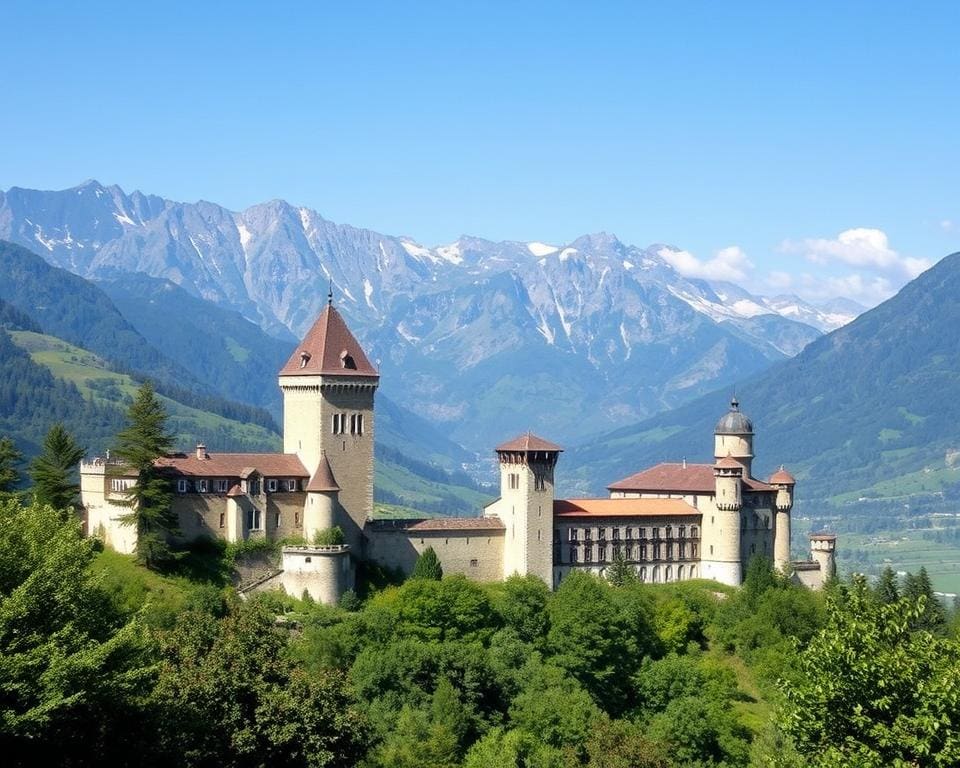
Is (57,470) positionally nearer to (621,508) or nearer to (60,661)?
(621,508)

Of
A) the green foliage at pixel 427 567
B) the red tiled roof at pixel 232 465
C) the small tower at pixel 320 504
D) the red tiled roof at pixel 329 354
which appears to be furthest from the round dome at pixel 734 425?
the red tiled roof at pixel 232 465

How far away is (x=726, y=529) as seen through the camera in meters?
131

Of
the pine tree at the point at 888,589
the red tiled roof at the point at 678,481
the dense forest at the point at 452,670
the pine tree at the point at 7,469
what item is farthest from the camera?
the red tiled roof at the point at 678,481

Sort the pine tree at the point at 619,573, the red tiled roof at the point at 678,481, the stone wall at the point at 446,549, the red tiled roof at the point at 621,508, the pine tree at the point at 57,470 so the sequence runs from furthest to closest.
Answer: the red tiled roof at the point at 678,481
the red tiled roof at the point at 621,508
the pine tree at the point at 619,573
the stone wall at the point at 446,549
the pine tree at the point at 57,470

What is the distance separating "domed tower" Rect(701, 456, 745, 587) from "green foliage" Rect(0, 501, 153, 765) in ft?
260

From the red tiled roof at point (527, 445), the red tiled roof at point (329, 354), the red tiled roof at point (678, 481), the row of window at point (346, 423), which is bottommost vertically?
the red tiled roof at point (678, 481)

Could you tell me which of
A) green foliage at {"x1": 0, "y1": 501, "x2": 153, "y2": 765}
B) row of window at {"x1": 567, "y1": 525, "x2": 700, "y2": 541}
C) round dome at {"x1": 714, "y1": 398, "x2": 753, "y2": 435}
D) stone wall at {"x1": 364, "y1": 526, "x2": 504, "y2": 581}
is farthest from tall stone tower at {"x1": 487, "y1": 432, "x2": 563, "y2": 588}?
green foliage at {"x1": 0, "y1": 501, "x2": 153, "y2": 765}

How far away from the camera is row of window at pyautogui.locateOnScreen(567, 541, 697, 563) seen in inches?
4929

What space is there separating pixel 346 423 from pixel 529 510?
1558cm

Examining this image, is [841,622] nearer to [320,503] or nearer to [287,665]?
[287,665]

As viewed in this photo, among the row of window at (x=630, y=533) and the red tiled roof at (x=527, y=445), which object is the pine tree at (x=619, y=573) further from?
the red tiled roof at (x=527, y=445)

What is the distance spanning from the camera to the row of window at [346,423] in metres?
115

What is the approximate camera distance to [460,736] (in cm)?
9075

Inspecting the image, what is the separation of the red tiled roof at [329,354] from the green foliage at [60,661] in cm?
5730
